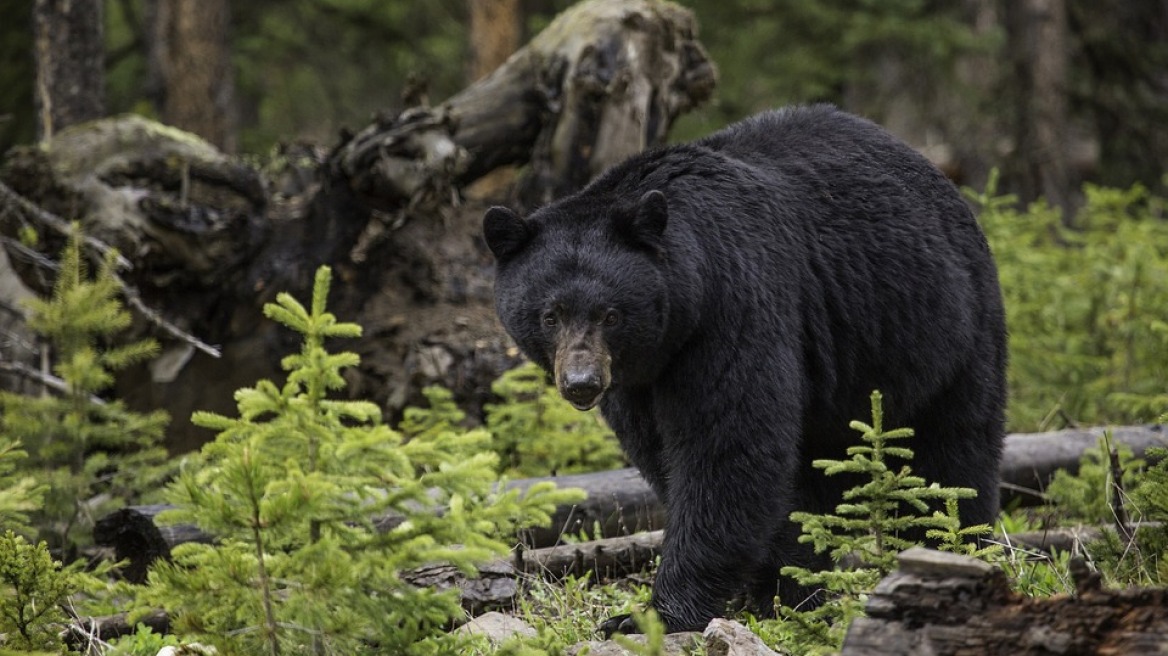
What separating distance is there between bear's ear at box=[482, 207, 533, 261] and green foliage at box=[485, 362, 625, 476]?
85.5 inches

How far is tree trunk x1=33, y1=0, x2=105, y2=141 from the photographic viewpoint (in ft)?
25.8

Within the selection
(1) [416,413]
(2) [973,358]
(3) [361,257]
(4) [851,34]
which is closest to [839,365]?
(2) [973,358]

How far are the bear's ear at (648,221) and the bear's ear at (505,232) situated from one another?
399 mm

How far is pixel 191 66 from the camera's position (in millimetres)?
11594

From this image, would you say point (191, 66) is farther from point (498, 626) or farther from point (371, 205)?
point (498, 626)

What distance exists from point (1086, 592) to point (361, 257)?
5.67 meters

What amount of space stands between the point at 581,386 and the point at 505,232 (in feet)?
2.51

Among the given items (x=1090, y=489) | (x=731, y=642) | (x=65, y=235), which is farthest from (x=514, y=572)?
(x=65, y=235)

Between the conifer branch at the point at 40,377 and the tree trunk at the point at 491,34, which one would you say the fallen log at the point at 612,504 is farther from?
the tree trunk at the point at 491,34

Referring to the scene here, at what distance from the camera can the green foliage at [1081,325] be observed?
8.08 meters

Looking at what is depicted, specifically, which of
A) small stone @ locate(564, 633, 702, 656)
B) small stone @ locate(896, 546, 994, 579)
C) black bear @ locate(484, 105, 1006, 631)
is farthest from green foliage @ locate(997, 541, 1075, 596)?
small stone @ locate(896, 546, 994, 579)

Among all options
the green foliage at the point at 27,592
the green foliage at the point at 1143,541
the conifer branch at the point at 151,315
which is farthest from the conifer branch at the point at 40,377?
the green foliage at the point at 1143,541

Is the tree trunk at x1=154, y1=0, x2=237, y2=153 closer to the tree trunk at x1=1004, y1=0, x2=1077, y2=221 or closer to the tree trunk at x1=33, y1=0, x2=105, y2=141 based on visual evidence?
the tree trunk at x1=33, y1=0, x2=105, y2=141

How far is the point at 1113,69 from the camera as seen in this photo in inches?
605
